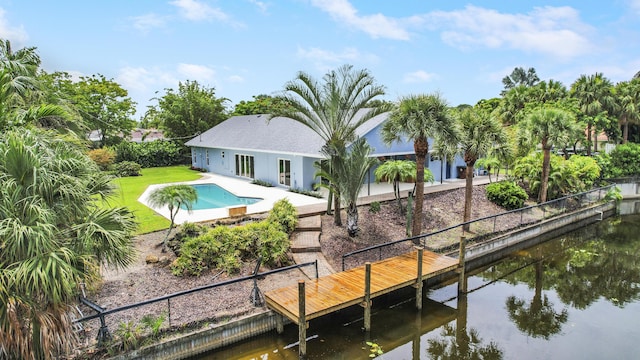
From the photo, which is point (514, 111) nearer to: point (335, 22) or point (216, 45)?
point (335, 22)

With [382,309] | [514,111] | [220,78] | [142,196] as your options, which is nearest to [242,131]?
[142,196]

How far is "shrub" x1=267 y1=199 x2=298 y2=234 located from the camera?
13.8m

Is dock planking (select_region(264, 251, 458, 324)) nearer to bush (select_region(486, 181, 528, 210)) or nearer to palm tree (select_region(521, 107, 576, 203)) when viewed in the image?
bush (select_region(486, 181, 528, 210))

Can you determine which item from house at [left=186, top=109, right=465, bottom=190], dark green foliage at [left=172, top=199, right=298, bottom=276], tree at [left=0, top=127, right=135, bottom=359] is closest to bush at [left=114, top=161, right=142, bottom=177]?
house at [left=186, top=109, right=465, bottom=190]

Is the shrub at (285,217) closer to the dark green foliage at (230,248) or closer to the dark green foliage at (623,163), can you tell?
the dark green foliage at (230,248)

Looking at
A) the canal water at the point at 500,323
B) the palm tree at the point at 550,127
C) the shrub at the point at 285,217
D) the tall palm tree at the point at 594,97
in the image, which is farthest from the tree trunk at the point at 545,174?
the tall palm tree at the point at 594,97

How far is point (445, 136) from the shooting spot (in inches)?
525

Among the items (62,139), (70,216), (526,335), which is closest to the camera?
(70,216)

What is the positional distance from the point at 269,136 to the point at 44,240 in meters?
20.7

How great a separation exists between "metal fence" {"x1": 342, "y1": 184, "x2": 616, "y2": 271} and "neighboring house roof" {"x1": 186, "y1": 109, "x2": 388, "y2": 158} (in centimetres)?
564

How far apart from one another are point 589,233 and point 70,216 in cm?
2228

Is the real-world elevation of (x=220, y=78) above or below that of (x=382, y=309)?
above

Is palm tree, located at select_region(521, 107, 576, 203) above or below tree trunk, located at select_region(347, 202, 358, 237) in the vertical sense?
above

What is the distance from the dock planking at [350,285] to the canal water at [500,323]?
2.99 feet
